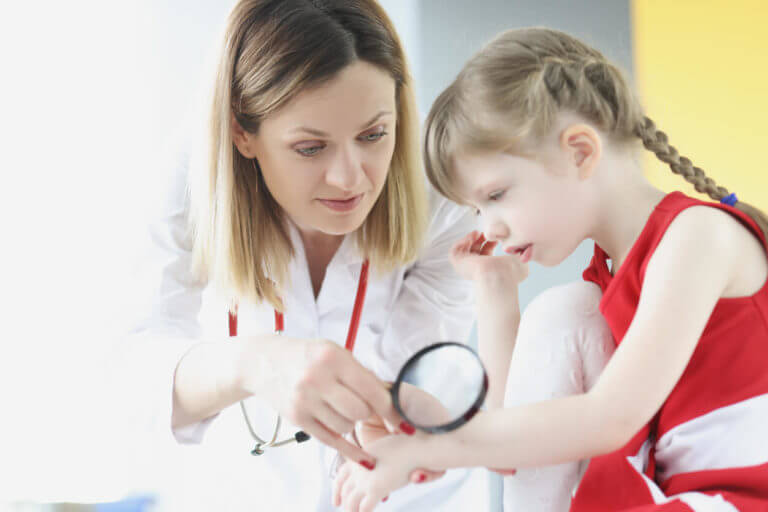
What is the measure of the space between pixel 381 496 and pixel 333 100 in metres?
0.50

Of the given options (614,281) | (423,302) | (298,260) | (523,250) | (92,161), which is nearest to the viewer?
(614,281)

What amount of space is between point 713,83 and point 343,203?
1.35 metres

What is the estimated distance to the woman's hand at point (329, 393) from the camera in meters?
0.71

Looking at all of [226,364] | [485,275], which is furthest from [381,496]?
[485,275]

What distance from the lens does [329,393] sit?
0.71m

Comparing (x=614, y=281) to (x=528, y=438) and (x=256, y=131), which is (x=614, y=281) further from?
(x=256, y=131)

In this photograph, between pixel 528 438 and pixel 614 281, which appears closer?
pixel 528 438

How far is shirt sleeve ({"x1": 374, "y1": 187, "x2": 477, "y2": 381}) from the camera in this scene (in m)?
1.33

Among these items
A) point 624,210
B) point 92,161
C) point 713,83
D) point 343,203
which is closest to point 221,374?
point 343,203

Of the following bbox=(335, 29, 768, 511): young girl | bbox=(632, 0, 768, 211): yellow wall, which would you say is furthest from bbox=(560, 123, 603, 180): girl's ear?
bbox=(632, 0, 768, 211): yellow wall

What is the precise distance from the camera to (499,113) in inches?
33.4

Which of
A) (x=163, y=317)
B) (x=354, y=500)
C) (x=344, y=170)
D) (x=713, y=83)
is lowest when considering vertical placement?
(x=354, y=500)

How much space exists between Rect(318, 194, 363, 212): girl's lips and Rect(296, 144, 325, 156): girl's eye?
75 millimetres

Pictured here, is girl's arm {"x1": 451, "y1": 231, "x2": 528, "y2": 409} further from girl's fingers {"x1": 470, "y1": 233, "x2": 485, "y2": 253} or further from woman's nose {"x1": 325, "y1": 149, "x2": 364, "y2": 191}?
woman's nose {"x1": 325, "y1": 149, "x2": 364, "y2": 191}
